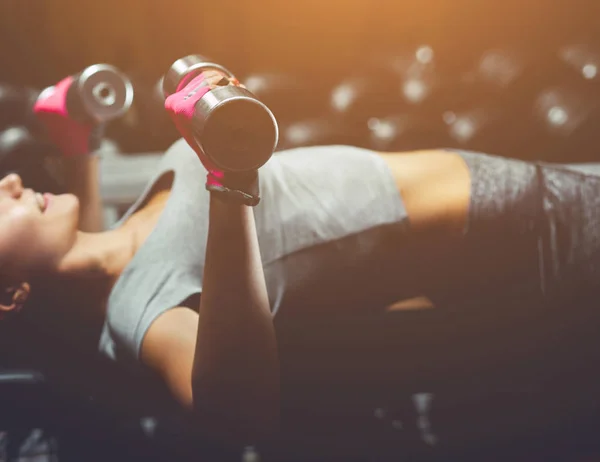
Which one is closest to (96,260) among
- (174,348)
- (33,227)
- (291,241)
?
(33,227)

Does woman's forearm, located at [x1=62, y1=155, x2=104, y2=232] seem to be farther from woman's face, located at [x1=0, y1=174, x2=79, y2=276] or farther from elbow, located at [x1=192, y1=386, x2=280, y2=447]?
elbow, located at [x1=192, y1=386, x2=280, y2=447]

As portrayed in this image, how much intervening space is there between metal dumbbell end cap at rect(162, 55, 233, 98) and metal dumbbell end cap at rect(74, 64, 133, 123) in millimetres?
144

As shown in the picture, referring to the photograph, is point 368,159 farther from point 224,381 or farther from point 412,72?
point 224,381

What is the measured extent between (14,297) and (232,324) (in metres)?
0.38

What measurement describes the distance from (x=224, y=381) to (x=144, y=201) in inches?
13.3

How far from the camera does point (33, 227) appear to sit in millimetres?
935

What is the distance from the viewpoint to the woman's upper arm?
85 centimetres

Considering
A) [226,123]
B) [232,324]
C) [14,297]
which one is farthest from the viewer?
[14,297]

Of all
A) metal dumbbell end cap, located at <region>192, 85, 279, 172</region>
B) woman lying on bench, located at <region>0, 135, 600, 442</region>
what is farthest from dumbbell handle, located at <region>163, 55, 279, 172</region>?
woman lying on bench, located at <region>0, 135, 600, 442</region>

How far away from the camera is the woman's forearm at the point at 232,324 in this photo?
0.82 m

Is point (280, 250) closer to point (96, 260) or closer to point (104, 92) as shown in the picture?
point (96, 260)

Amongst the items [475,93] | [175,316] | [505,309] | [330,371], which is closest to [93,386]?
[175,316]

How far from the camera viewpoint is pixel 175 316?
88 centimetres

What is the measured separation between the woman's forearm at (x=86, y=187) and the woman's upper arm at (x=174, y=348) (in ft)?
0.73
